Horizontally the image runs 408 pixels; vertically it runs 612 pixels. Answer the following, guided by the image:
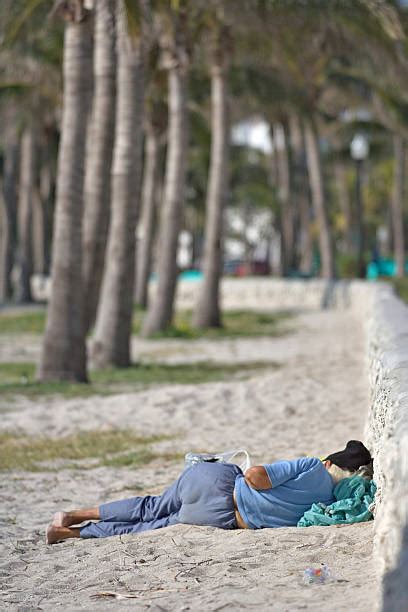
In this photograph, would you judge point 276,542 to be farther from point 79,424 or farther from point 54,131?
point 54,131

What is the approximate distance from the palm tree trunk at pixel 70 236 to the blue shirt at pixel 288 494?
7.34m

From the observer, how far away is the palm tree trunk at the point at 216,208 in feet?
71.1

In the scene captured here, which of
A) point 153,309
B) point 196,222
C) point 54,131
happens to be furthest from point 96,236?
point 196,222

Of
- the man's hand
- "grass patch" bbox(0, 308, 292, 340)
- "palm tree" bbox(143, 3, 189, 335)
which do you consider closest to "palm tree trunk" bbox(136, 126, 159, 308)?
"grass patch" bbox(0, 308, 292, 340)

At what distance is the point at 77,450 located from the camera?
9.41m

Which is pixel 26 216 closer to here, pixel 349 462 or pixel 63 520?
pixel 63 520

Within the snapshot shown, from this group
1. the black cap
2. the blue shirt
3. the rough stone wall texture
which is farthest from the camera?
the rough stone wall texture

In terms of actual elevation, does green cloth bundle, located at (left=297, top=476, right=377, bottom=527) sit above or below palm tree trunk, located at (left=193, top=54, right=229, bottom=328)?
below

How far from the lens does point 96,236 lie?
1614 centimetres

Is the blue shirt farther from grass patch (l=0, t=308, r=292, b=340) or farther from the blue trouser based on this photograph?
grass patch (l=0, t=308, r=292, b=340)

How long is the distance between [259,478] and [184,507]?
60cm

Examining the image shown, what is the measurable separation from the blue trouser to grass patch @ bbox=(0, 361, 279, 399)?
580cm

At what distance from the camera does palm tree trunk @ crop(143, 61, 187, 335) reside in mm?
20031

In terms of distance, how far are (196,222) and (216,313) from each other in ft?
124
